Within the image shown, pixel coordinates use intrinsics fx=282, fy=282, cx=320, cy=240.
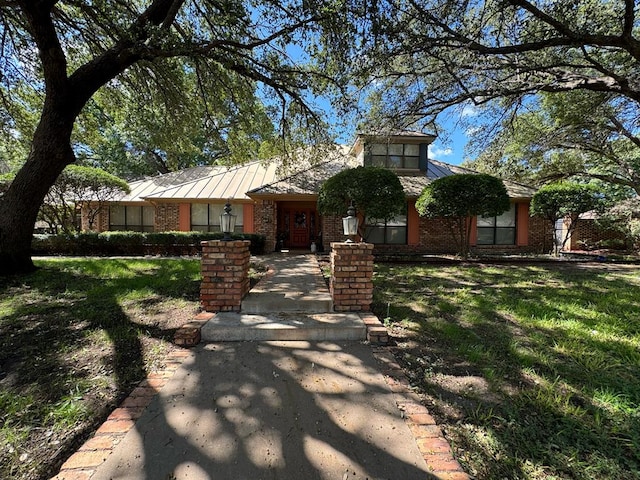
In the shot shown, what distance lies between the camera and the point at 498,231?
12.2m

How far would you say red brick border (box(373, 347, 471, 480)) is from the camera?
162cm

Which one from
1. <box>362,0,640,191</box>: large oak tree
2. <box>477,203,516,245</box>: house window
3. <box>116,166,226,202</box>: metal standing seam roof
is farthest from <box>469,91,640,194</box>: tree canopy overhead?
<box>116,166,226,202</box>: metal standing seam roof

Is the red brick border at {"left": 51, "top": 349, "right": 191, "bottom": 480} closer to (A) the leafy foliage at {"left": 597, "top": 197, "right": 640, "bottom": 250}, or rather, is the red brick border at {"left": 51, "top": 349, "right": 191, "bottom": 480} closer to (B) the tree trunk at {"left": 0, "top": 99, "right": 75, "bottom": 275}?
(B) the tree trunk at {"left": 0, "top": 99, "right": 75, "bottom": 275}

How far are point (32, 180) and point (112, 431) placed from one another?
6396 mm

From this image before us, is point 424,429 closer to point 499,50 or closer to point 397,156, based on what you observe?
point 499,50

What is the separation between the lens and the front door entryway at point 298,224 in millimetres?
12812

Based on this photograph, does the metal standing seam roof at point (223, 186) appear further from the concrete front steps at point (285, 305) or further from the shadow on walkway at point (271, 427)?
the shadow on walkway at point (271, 427)

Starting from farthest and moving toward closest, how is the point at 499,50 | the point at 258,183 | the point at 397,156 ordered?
the point at 258,183 → the point at 397,156 → the point at 499,50

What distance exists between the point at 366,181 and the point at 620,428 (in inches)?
281

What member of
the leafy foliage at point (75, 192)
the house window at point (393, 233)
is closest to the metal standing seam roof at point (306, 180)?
the house window at point (393, 233)

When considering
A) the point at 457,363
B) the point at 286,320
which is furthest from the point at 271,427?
the point at 457,363

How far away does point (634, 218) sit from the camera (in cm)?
1168

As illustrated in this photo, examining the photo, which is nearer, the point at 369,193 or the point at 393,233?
the point at 369,193

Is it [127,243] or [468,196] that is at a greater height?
[468,196]
